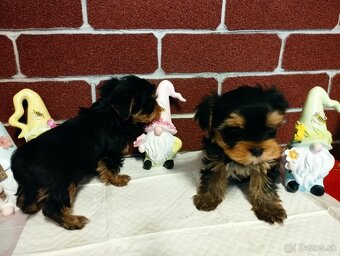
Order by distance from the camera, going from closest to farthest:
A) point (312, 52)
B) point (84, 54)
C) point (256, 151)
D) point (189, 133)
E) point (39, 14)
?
point (256, 151)
point (39, 14)
point (84, 54)
point (312, 52)
point (189, 133)

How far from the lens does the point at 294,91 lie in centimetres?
192

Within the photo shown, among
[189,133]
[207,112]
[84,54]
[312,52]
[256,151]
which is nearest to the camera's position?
[256,151]

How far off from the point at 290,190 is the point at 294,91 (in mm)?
609

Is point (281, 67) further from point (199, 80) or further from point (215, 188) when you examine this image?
point (215, 188)

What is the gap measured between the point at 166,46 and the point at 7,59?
0.77 m

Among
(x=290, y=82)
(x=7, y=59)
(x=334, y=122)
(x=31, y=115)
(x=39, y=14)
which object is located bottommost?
(x=334, y=122)

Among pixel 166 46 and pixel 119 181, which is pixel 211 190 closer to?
pixel 119 181

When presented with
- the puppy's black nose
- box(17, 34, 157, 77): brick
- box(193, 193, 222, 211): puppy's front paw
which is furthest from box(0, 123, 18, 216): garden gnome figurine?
the puppy's black nose

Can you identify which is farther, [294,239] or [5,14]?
[5,14]

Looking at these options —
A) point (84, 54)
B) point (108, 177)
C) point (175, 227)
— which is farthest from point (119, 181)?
point (84, 54)

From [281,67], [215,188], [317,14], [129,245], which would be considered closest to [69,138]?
[129,245]

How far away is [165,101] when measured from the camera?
67.8 inches

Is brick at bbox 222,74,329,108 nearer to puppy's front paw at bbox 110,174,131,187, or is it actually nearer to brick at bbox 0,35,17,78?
puppy's front paw at bbox 110,174,131,187

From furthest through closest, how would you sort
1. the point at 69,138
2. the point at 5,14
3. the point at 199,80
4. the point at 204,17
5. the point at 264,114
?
1. the point at 199,80
2. the point at 204,17
3. the point at 5,14
4. the point at 69,138
5. the point at 264,114
